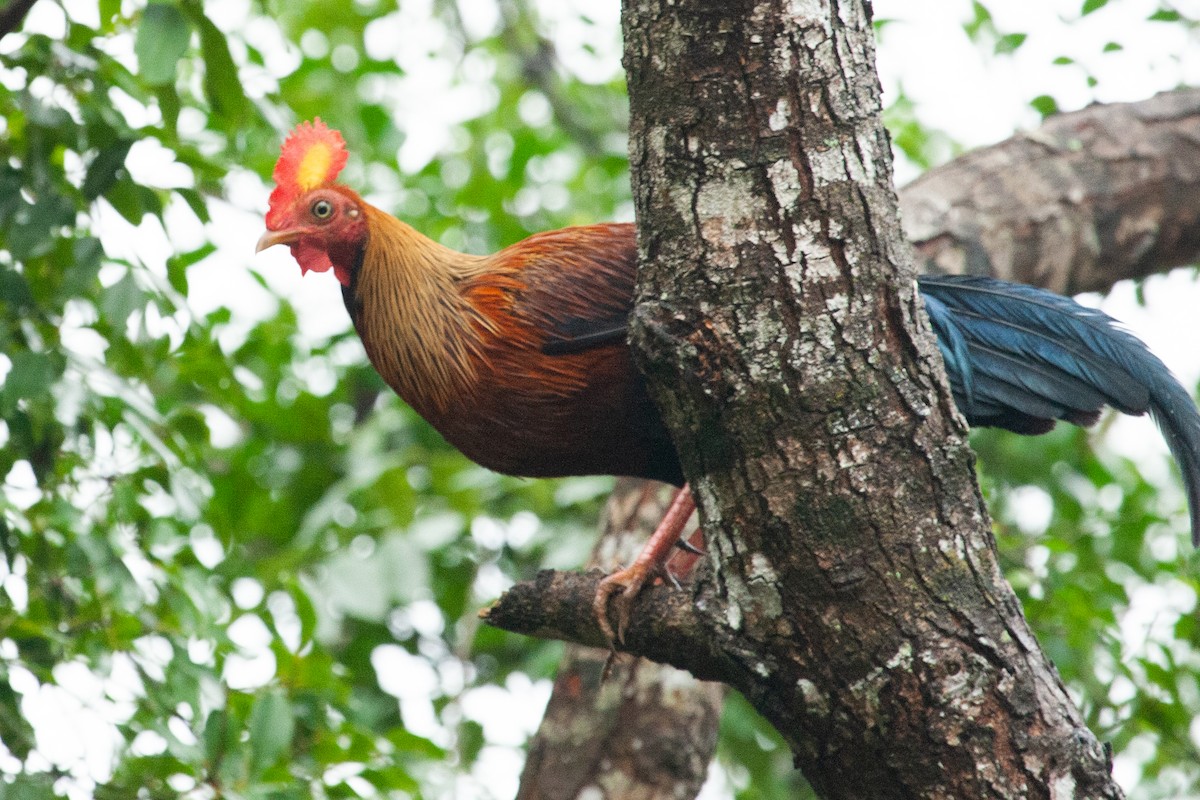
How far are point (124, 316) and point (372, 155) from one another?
316 centimetres

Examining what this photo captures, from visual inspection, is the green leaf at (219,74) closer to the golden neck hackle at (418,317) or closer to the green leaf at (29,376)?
the golden neck hackle at (418,317)

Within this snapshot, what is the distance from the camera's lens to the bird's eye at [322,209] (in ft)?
12.8

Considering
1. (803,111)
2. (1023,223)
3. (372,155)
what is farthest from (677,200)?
(372,155)

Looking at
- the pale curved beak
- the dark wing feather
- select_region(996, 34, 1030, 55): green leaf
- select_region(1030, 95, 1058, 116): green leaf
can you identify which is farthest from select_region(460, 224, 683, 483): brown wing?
select_region(1030, 95, 1058, 116): green leaf

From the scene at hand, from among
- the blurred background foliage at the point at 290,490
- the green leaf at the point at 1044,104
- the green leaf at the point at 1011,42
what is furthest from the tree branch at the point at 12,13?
the green leaf at the point at 1044,104

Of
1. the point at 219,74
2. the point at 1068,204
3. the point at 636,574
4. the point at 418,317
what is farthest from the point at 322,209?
the point at 1068,204

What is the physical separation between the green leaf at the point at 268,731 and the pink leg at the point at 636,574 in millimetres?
871

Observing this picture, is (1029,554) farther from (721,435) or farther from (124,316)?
(124,316)

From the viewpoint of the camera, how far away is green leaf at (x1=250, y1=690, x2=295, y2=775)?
323 centimetres

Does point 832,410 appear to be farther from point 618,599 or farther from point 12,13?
point 12,13

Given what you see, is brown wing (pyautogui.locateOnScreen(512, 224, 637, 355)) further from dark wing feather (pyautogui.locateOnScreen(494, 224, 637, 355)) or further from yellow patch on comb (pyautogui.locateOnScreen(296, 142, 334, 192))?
yellow patch on comb (pyautogui.locateOnScreen(296, 142, 334, 192))

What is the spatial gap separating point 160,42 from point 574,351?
4.37ft

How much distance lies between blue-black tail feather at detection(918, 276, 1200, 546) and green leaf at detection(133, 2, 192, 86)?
210 centimetres

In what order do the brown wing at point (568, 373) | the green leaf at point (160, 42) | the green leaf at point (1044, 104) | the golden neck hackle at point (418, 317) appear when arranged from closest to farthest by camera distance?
the green leaf at point (160, 42), the brown wing at point (568, 373), the golden neck hackle at point (418, 317), the green leaf at point (1044, 104)
